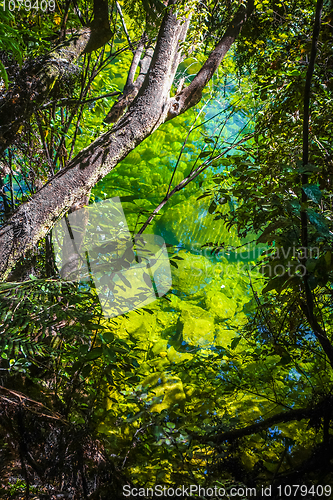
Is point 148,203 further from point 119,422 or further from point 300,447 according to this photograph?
point 300,447

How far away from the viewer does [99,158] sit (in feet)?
4.24

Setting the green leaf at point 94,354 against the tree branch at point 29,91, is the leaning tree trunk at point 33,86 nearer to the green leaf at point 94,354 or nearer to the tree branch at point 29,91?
the tree branch at point 29,91

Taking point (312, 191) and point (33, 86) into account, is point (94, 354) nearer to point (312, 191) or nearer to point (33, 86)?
point (312, 191)

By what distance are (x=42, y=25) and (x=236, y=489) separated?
203 cm

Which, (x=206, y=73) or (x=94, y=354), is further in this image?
(x=206, y=73)

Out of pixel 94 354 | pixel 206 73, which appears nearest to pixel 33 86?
pixel 206 73

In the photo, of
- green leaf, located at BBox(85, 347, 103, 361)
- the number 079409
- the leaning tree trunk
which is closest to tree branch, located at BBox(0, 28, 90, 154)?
the leaning tree trunk

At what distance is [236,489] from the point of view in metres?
0.69

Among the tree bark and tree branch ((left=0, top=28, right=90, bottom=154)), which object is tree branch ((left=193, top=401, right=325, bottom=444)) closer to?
the tree bark

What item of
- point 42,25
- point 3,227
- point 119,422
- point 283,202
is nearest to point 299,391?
point 119,422

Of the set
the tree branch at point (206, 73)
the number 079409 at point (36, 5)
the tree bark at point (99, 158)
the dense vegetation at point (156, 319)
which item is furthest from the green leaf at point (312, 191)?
the number 079409 at point (36, 5)

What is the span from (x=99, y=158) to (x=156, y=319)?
1.44 metres

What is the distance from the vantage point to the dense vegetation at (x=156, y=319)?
0.75 meters

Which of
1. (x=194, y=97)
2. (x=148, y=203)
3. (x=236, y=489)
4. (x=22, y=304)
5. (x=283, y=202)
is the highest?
(x=148, y=203)
